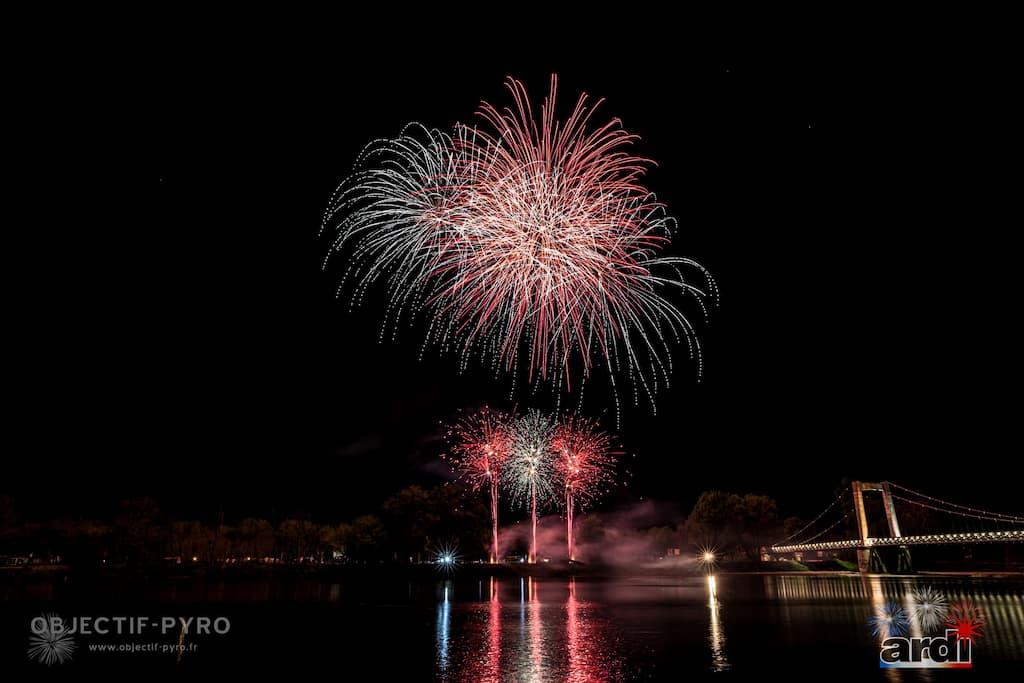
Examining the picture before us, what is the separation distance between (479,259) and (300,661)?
17.5 metres

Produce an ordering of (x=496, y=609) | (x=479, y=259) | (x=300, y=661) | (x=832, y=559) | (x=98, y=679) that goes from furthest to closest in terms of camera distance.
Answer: (x=832, y=559) → (x=496, y=609) → (x=479, y=259) → (x=300, y=661) → (x=98, y=679)

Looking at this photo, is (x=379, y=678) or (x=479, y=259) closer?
(x=379, y=678)

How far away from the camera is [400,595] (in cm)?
5534

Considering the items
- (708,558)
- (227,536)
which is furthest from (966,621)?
(227,536)

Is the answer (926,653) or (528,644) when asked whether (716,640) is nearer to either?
(926,653)

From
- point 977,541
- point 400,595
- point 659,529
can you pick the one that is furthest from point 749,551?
point 400,595

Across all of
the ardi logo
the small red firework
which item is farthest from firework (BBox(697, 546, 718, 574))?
the ardi logo

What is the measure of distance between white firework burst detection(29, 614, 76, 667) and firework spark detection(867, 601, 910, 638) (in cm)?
2828

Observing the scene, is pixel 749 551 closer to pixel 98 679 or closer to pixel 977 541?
pixel 977 541

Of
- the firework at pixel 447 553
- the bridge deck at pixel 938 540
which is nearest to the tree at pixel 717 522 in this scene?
the bridge deck at pixel 938 540

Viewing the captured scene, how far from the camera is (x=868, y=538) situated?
320 ft

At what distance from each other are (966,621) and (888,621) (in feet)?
10.3

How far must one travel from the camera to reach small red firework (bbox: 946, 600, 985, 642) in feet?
88.2

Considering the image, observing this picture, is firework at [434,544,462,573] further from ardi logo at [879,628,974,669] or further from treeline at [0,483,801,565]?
ardi logo at [879,628,974,669]
